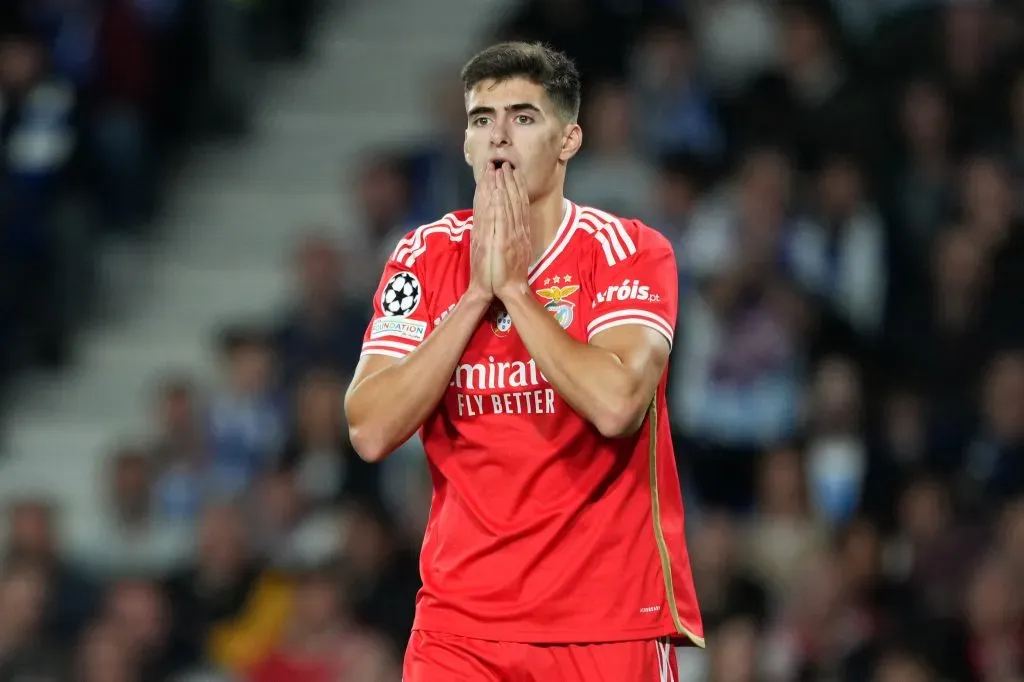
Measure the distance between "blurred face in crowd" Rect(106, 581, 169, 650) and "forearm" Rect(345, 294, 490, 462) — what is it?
5.19 meters

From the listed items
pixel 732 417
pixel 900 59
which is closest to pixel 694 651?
pixel 732 417

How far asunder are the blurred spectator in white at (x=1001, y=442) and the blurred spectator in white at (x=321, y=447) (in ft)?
10.1

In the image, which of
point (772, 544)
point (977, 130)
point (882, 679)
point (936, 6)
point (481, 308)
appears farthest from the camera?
point (936, 6)

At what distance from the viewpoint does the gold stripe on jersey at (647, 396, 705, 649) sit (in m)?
4.92

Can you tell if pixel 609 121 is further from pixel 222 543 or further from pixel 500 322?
pixel 500 322

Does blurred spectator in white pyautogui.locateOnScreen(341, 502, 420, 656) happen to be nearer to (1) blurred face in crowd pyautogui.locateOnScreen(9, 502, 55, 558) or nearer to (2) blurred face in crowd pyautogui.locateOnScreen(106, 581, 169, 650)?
(2) blurred face in crowd pyautogui.locateOnScreen(106, 581, 169, 650)

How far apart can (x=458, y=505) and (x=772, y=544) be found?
4560mm

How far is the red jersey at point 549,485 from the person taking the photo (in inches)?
190

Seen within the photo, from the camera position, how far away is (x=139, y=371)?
1249 cm

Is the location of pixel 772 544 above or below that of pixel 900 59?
below

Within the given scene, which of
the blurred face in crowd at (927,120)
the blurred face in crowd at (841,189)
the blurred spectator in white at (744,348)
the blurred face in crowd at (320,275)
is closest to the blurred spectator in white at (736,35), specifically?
the blurred face in crowd at (927,120)

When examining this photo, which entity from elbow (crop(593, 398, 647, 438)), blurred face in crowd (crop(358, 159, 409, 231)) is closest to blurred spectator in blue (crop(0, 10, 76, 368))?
blurred face in crowd (crop(358, 159, 409, 231))

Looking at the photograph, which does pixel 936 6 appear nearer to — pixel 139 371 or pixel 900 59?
pixel 900 59

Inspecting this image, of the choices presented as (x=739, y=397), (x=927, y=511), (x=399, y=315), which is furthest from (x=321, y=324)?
(x=399, y=315)
